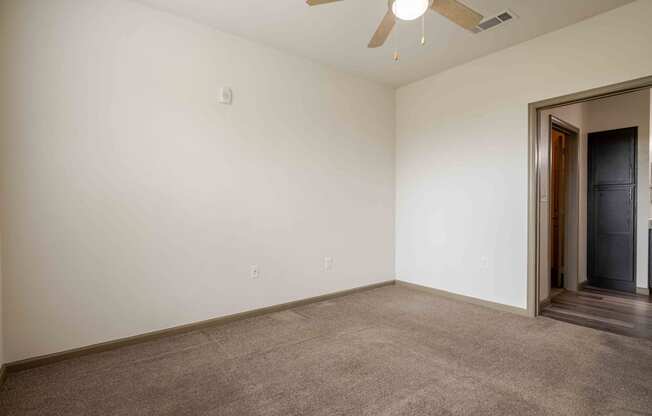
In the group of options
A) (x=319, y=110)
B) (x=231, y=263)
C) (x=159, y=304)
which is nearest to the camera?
(x=159, y=304)

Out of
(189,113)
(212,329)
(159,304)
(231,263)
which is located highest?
(189,113)

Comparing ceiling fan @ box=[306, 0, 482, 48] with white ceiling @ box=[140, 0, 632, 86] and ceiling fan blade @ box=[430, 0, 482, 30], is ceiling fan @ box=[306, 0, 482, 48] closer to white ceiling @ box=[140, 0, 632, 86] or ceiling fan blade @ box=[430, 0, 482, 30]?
ceiling fan blade @ box=[430, 0, 482, 30]

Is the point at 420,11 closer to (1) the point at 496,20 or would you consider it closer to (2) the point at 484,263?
(1) the point at 496,20

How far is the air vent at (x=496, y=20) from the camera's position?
2.81 metres

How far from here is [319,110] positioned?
3.81m

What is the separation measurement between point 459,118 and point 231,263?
2.97 metres

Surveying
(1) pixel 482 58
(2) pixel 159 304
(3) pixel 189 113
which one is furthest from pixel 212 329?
(1) pixel 482 58

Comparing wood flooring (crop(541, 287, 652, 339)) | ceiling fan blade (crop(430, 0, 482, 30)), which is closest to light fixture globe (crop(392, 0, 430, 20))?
ceiling fan blade (crop(430, 0, 482, 30))

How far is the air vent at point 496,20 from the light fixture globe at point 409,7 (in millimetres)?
1488

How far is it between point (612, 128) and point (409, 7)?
4.20m

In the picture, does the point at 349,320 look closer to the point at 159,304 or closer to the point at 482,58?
the point at 159,304

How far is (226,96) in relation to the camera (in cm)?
309

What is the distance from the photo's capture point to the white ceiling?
2.67 m

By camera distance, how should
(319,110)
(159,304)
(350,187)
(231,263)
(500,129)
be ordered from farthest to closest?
(350,187) < (319,110) < (500,129) < (231,263) < (159,304)
